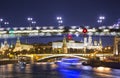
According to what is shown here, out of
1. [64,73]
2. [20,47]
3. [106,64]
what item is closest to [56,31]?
[106,64]

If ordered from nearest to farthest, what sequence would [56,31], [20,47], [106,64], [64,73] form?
1. [64,73]
2. [106,64]
3. [56,31]
4. [20,47]

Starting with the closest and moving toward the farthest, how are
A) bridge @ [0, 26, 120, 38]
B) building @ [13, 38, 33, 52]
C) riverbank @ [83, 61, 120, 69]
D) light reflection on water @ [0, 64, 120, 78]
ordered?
light reflection on water @ [0, 64, 120, 78], riverbank @ [83, 61, 120, 69], bridge @ [0, 26, 120, 38], building @ [13, 38, 33, 52]

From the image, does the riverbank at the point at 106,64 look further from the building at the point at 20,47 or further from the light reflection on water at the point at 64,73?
the building at the point at 20,47

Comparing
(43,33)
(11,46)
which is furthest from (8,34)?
(11,46)

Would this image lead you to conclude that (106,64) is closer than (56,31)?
Yes

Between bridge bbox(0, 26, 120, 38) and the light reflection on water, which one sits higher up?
bridge bbox(0, 26, 120, 38)

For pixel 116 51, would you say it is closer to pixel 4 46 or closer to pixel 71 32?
pixel 71 32

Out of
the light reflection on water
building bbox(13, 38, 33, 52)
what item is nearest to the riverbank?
the light reflection on water

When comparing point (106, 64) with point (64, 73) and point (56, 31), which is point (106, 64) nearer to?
point (56, 31)

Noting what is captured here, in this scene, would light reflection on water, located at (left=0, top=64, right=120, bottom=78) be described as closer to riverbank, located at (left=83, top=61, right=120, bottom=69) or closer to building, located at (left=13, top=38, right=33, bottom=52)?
riverbank, located at (left=83, top=61, right=120, bottom=69)

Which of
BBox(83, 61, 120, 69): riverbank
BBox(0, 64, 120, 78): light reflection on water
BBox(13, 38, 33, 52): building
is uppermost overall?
BBox(13, 38, 33, 52): building

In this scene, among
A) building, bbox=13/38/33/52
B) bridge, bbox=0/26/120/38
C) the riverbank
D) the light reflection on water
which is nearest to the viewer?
the light reflection on water

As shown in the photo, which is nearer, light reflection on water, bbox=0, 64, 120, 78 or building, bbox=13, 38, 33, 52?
light reflection on water, bbox=0, 64, 120, 78

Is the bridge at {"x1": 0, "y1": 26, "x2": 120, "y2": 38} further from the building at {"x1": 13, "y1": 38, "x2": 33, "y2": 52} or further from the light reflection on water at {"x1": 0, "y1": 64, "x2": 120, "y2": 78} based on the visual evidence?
the building at {"x1": 13, "y1": 38, "x2": 33, "y2": 52}
